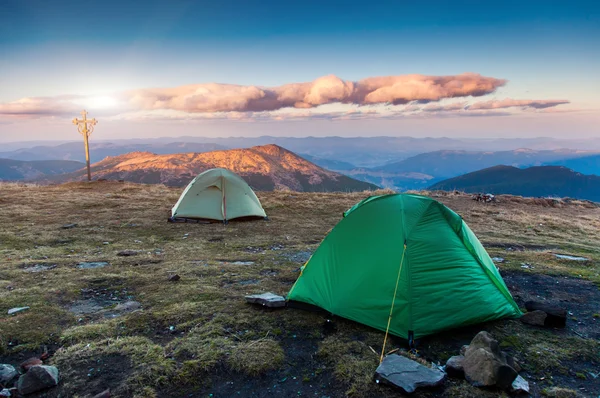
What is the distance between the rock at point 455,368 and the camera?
199 inches

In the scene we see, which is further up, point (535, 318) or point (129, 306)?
point (129, 306)

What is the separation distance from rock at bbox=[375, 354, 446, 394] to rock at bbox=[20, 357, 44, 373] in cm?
488

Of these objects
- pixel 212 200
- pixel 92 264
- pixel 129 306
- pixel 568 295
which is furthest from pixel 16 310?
pixel 568 295

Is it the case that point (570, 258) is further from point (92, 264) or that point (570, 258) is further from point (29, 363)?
point (92, 264)

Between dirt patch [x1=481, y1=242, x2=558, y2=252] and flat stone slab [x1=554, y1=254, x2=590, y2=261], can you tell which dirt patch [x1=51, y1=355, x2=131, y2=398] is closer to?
dirt patch [x1=481, y1=242, x2=558, y2=252]

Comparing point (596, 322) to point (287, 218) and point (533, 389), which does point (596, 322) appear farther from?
point (287, 218)

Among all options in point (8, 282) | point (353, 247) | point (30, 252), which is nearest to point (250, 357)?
point (353, 247)

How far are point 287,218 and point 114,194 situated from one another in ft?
42.6

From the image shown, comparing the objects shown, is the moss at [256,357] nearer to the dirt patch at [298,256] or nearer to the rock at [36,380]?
the rock at [36,380]

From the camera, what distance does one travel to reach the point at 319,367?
17.6 ft

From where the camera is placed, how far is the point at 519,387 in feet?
15.6

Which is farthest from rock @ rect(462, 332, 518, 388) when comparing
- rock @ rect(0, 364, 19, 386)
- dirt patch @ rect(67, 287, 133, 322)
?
dirt patch @ rect(67, 287, 133, 322)

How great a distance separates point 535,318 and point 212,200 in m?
13.3

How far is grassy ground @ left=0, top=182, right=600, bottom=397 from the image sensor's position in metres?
5.03
